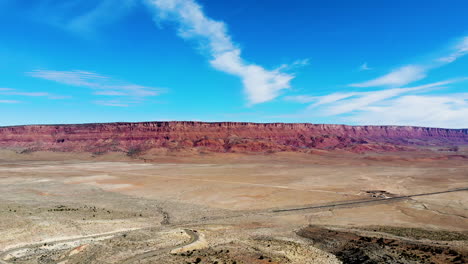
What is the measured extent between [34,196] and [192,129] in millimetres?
112387

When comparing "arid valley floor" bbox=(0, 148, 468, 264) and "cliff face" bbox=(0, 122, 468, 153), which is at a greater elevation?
"cliff face" bbox=(0, 122, 468, 153)

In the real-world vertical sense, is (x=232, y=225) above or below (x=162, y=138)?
below

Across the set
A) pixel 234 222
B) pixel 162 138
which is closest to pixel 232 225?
pixel 234 222

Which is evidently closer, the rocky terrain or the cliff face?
the rocky terrain

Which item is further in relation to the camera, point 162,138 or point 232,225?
point 162,138

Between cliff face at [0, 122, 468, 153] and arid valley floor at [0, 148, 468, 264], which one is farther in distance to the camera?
Result: cliff face at [0, 122, 468, 153]

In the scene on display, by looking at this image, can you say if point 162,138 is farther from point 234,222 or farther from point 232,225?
point 232,225

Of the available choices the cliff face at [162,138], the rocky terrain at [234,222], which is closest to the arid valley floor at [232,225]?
the rocky terrain at [234,222]

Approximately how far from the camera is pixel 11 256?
15.4 m

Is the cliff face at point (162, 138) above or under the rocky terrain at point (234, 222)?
above

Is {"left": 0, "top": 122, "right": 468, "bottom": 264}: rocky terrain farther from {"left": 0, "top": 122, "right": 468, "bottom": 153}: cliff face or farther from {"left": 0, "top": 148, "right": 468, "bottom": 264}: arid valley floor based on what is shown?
{"left": 0, "top": 122, "right": 468, "bottom": 153}: cliff face

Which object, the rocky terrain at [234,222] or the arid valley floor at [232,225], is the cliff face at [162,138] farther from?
the arid valley floor at [232,225]

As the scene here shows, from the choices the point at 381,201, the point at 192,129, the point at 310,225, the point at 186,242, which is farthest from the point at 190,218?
the point at 192,129

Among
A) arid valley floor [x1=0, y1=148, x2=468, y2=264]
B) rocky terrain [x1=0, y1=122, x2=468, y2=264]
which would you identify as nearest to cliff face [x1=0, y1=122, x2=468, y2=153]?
rocky terrain [x1=0, y1=122, x2=468, y2=264]
